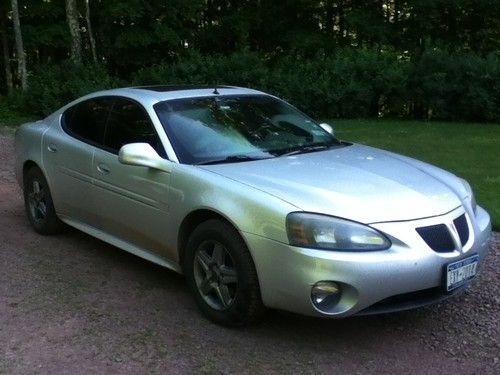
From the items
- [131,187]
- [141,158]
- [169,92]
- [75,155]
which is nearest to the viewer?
[141,158]

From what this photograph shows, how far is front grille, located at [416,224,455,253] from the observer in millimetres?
3699

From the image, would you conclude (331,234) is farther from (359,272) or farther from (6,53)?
(6,53)

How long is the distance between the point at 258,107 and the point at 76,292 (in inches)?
80.6

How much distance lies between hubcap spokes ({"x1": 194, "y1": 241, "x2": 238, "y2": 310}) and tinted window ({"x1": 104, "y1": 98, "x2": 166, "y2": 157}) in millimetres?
Result: 881

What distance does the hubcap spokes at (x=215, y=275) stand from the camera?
13.3ft

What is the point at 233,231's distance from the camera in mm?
3963

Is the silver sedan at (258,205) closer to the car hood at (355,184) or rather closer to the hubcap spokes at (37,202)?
the car hood at (355,184)

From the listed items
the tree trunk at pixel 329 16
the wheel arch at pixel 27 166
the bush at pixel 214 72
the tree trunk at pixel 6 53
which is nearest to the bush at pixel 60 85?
the bush at pixel 214 72

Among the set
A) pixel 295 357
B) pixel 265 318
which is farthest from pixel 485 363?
pixel 265 318

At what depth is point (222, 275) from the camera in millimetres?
4082

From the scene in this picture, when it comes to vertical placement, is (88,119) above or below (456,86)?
above

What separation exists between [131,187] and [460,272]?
2363 millimetres

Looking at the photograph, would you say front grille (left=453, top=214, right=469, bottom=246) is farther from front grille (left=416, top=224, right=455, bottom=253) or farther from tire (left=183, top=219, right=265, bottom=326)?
tire (left=183, top=219, right=265, bottom=326)

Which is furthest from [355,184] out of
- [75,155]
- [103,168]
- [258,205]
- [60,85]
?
[60,85]
